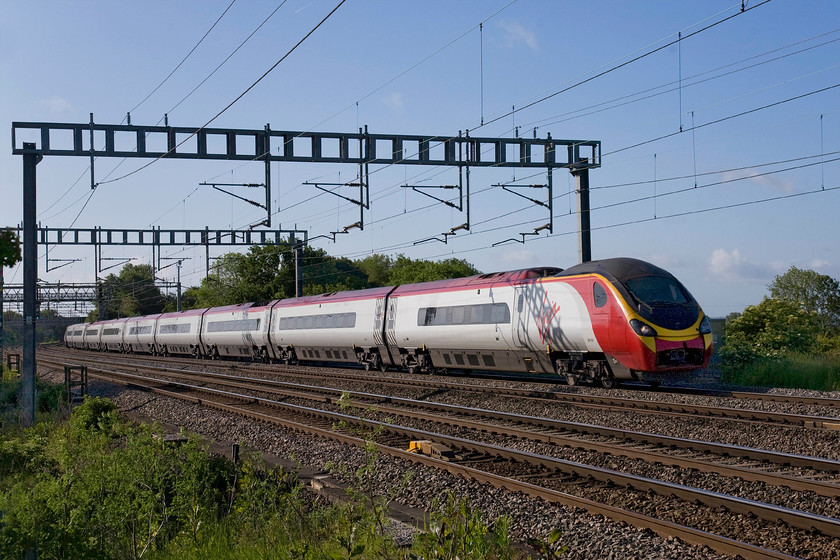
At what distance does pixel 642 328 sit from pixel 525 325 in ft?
12.2

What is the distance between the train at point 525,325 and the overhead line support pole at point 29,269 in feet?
34.1

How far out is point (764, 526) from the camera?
21.9 feet

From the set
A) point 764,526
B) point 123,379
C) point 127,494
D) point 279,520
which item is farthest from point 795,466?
point 123,379

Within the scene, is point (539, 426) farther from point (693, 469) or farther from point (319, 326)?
point (319, 326)

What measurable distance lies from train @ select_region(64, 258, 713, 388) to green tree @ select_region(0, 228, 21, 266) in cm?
1106

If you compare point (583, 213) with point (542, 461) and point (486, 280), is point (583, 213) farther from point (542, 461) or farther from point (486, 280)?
point (542, 461)

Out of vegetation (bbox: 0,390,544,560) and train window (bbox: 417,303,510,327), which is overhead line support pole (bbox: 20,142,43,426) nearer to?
vegetation (bbox: 0,390,544,560)

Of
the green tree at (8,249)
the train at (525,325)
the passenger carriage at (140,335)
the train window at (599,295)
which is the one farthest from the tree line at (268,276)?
the green tree at (8,249)

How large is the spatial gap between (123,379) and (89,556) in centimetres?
2413

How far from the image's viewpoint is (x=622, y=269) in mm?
16609

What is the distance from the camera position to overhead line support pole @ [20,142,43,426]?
16922mm

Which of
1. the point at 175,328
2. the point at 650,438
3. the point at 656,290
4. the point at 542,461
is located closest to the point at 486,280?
the point at 656,290

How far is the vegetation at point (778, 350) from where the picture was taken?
1858cm

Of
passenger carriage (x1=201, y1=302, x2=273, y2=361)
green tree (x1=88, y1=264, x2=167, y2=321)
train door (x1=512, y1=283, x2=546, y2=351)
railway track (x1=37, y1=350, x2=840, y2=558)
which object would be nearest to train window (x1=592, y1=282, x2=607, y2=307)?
train door (x1=512, y1=283, x2=546, y2=351)
